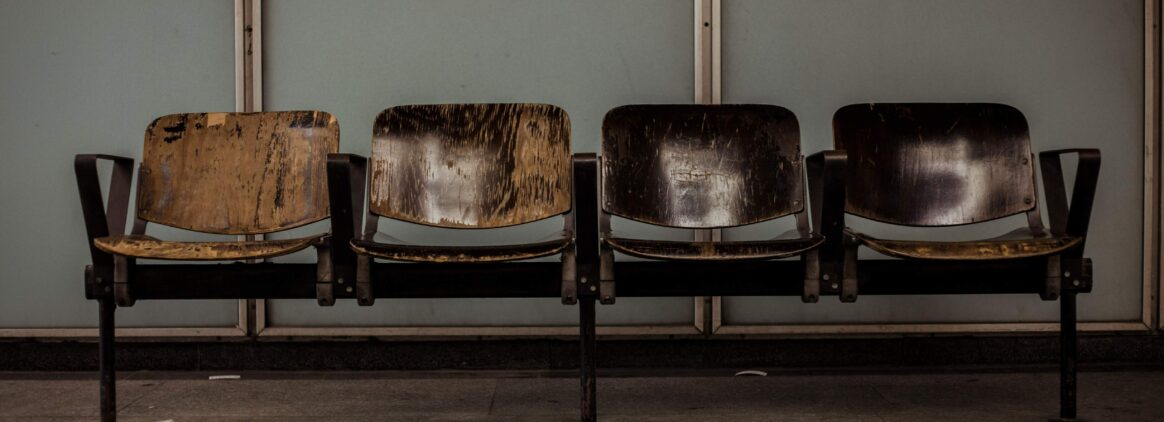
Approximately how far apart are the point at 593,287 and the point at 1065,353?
1.26m

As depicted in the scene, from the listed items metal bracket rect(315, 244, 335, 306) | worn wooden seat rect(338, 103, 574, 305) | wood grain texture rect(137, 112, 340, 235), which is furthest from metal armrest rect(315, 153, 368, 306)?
wood grain texture rect(137, 112, 340, 235)

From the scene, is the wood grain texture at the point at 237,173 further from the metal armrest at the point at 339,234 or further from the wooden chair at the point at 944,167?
the wooden chair at the point at 944,167

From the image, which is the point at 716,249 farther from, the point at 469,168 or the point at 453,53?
the point at 453,53

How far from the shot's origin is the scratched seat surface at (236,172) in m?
2.42

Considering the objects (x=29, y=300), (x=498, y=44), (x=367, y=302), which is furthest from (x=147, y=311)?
(x=498, y=44)

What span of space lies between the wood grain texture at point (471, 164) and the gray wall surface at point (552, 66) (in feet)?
1.84

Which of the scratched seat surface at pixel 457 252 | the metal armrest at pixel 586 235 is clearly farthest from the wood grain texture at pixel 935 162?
the scratched seat surface at pixel 457 252

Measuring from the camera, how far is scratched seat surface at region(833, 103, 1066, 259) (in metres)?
2.44

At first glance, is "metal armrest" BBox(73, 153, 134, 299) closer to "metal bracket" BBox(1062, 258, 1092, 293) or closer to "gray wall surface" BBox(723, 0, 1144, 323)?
"gray wall surface" BBox(723, 0, 1144, 323)

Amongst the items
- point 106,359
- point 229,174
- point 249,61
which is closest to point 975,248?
point 229,174

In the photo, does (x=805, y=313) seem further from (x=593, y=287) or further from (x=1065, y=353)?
(x=593, y=287)

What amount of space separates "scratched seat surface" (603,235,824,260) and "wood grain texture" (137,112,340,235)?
941mm

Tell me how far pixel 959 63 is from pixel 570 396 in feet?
5.97

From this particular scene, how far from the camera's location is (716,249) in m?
2.03
